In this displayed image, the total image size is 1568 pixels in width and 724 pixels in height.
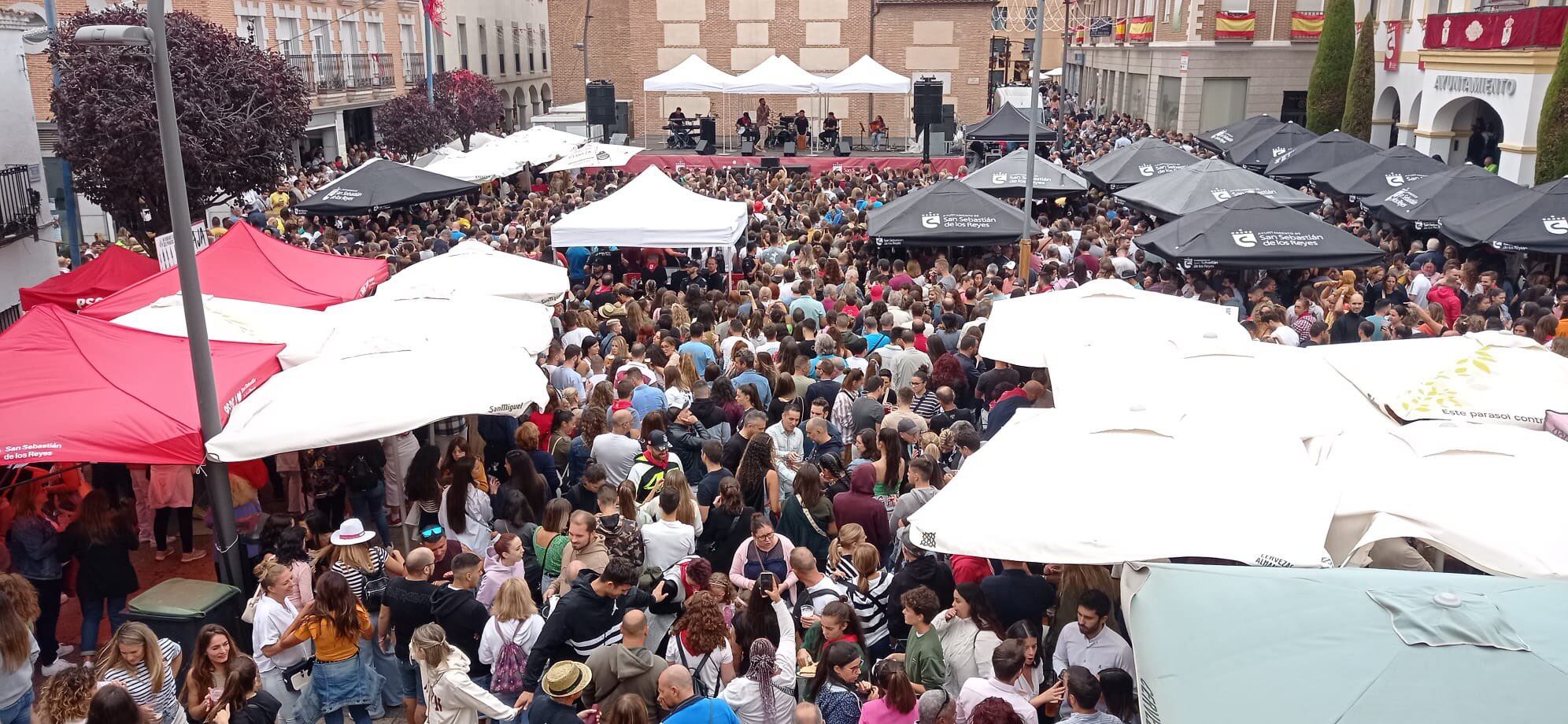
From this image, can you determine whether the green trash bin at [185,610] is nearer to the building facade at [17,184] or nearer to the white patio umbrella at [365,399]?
the white patio umbrella at [365,399]

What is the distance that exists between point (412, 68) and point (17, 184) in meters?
31.2

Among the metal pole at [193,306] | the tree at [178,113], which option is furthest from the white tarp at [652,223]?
the metal pole at [193,306]

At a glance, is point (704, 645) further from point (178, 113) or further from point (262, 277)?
point (178, 113)

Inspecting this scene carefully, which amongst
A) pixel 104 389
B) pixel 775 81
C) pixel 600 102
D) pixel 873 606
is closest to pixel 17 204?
pixel 104 389

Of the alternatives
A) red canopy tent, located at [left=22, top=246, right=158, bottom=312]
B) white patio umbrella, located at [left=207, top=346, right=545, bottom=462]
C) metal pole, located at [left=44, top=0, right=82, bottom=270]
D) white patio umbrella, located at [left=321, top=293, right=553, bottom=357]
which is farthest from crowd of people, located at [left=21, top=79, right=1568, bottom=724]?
metal pole, located at [left=44, top=0, right=82, bottom=270]

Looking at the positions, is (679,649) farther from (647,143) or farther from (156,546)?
(647,143)

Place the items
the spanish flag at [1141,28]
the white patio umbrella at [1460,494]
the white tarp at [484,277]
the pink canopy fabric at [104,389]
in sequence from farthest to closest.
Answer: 1. the spanish flag at [1141,28]
2. the white tarp at [484,277]
3. the pink canopy fabric at [104,389]
4. the white patio umbrella at [1460,494]

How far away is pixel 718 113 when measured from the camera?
38.4 metres

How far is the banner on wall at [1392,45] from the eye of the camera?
29.6m

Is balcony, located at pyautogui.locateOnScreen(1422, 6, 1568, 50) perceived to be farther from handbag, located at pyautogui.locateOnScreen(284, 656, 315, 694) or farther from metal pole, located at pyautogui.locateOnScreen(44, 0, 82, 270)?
metal pole, located at pyautogui.locateOnScreen(44, 0, 82, 270)

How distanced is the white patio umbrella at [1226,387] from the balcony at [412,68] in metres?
38.1

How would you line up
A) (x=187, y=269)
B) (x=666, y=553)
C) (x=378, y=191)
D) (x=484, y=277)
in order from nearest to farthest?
1. (x=666, y=553)
2. (x=187, y=269)
3. (x=484, y=277)
4. (x=378, y=191)

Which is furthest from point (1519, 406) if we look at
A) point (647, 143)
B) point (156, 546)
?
point (647, 143)

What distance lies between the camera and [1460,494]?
5.95 metres
